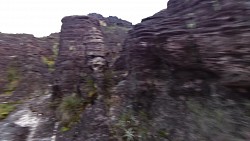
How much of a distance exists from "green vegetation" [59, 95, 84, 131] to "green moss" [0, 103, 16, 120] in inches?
154

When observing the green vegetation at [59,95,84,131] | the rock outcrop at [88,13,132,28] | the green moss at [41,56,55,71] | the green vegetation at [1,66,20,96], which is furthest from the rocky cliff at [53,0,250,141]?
the rock outcrop at [88,13,132,28]

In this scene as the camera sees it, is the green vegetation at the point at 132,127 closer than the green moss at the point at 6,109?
Yes

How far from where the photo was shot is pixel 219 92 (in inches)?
326

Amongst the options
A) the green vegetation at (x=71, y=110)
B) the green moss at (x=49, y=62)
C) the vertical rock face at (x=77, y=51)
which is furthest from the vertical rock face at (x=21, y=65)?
the green vegetation at (x=71, y=110)

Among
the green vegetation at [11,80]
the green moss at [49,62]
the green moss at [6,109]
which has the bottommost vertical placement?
the green moss at [6,109]

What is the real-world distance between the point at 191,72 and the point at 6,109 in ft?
45.7

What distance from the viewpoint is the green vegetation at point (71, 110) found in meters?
15.2

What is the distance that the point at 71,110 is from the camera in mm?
15766

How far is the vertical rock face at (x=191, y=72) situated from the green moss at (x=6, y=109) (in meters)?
8.91

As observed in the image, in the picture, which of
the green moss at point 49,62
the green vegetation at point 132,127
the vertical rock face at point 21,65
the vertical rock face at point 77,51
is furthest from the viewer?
the green moss at point 49,62

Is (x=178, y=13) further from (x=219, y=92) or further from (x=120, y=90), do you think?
(x=120, y=90)

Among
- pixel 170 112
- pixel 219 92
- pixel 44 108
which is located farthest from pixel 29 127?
pixel 219 92

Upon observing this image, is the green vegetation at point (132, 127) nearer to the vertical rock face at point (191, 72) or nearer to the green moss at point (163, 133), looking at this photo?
the vertical rock face at point (191, 72)

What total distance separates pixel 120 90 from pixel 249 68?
27.8 feet
